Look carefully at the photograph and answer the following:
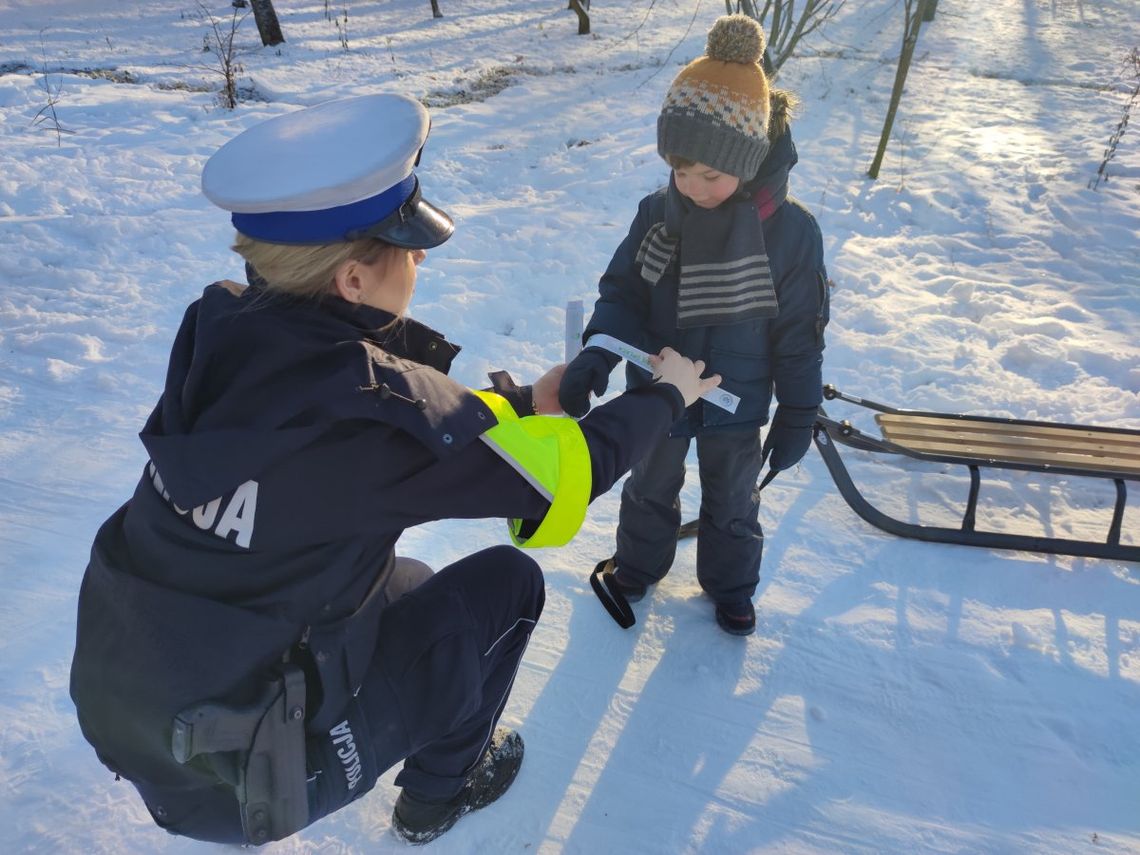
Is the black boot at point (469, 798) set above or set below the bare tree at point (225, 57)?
below

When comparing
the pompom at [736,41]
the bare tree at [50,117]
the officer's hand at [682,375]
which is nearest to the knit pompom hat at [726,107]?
the pompom at [736,41]

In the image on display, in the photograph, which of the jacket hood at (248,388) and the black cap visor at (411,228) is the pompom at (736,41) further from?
the jacket hood at (248,388)

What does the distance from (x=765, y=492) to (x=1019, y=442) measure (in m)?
1.17

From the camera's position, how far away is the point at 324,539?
1.38 meters

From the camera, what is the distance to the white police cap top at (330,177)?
133cm

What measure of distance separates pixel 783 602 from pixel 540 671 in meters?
0.97

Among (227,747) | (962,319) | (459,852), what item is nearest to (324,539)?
(227,747)

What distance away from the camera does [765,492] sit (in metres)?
3.42

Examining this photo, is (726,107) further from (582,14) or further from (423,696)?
(582,14)

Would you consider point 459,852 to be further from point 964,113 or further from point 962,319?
point 964,113

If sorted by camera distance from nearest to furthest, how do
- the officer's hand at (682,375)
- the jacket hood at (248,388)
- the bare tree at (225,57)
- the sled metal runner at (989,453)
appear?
the jacket hood at (248,388) < the officer's hand at (682,375) < the sled metal runner at (989,453) < the bare tree at (225,57)

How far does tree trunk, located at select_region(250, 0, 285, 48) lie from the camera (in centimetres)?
1132

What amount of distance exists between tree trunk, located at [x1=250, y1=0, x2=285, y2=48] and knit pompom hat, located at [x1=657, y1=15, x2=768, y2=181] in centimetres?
1176

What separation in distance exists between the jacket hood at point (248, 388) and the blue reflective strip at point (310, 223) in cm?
12
